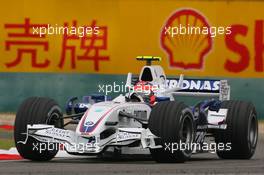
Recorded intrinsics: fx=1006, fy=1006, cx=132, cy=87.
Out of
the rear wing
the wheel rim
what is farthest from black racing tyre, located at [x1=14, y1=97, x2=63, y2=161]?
the wheel rim

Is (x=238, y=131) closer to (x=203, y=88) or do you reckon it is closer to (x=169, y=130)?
(x=203, y=88)

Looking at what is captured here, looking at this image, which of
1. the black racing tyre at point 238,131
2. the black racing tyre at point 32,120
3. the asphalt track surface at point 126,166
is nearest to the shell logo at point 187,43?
the black racing tyre at point 238,131

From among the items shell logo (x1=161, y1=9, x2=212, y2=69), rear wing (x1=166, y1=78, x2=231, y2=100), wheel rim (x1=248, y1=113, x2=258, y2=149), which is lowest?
wheel rim (x1=248, y1=113, x2=258, y2=149)

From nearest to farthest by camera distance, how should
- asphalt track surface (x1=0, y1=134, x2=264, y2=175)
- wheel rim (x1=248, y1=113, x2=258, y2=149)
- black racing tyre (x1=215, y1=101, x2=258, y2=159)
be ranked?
asphalt track surface (x1=0, y1=134, x2=264, y2=175)
black racing tyre (x1=215, y1=101, x2=258, y2=159)
wheel rim (x1=248, y1=113, x2=258, y2=149)

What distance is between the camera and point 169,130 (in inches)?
595

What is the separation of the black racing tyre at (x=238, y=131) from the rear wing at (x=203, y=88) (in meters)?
0.68

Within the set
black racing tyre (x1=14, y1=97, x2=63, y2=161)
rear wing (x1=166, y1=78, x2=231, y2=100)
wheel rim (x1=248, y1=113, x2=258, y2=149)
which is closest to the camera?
black racing tyre (x1=14, y1=97, x2=63, y2=161)

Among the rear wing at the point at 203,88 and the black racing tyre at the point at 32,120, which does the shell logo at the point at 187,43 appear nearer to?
the rear wing at the point at 203,88

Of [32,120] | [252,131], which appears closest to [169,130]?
Result: [32,120]

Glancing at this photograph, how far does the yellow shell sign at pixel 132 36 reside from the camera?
25.1 m

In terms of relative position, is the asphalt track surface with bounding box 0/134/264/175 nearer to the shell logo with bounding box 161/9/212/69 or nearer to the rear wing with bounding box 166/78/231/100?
the rear wing with bounding box 166/78/231/100

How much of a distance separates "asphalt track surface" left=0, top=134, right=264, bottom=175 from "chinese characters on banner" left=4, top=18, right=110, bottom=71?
8.44 m

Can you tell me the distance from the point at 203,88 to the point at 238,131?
1.49m

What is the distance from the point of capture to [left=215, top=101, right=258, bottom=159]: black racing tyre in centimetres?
1766
